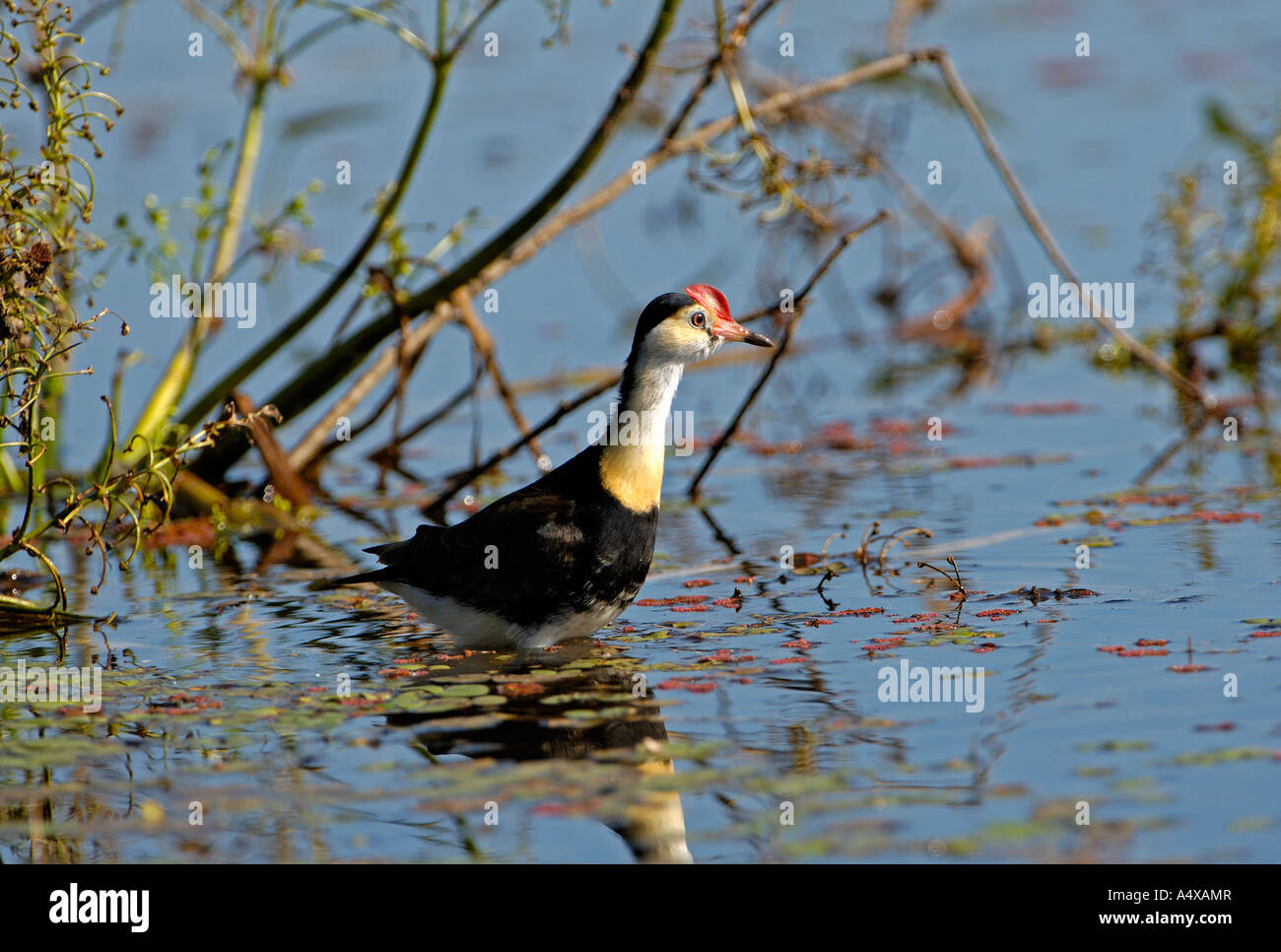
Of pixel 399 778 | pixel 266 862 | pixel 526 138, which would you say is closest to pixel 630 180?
pixel 399 778

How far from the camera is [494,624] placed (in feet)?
23.4

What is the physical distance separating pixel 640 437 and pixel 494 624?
100 cm

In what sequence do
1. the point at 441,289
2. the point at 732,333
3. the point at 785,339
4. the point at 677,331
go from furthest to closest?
the point at 441,289
the point at 785,339
the point at 732,333
the point at 677,331

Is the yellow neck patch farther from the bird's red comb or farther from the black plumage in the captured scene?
the bird's red comb

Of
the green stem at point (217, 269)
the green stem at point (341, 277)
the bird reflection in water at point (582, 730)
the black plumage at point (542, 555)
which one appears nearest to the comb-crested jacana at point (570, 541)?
the black plumage at point (542, 555)

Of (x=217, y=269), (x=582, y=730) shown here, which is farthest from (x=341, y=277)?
(x=582, y=730)

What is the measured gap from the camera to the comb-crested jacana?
696cm

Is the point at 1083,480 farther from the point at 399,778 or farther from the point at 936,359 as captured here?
the point at 399,778

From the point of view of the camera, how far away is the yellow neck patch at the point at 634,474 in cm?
712

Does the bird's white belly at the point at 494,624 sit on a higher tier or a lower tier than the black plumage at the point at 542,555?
lower

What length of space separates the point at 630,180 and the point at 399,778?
4686 mm

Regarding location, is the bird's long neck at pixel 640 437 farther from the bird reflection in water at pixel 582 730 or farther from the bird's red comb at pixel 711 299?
the bird reflection in water at pixel 582 730

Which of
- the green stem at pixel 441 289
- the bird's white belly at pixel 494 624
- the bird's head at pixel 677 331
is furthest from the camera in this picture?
the green stem at pixel 441 289

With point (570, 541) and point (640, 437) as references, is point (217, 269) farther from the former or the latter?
point (570, 541)
